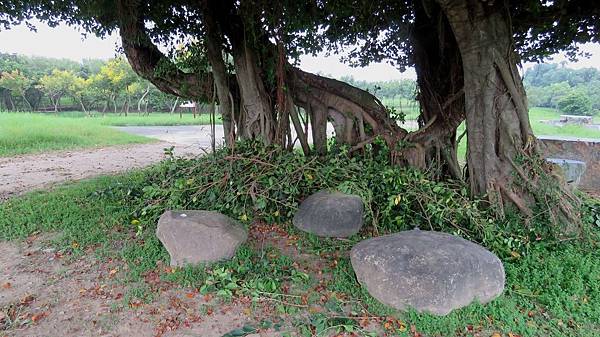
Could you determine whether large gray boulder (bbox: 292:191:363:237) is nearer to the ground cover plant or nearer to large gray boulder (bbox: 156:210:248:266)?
the ground cover plant

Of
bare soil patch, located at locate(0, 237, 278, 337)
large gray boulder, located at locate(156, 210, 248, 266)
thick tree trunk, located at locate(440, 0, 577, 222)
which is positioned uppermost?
thick tree trunk, located at locate(440, 0, 577, 222)

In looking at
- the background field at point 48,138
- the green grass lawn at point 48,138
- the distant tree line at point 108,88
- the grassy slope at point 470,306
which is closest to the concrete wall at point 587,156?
the grassy slope at point 470,306

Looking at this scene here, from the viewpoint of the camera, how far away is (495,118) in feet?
13.0

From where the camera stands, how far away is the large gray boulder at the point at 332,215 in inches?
155

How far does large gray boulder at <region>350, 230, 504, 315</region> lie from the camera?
8.35ft

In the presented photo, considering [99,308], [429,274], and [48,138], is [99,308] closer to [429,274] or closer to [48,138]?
[429,274]

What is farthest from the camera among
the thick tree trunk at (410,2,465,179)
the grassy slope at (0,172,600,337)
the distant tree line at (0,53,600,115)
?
the distant tree line at (0,53,600,115)

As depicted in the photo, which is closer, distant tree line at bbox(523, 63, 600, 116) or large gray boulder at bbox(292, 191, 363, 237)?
large gray boulder at bbox(292, 191, 363, 237)

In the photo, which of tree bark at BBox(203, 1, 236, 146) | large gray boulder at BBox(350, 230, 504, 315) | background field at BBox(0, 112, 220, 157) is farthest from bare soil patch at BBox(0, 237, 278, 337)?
background field at BBox(0, 112, 220, 157)

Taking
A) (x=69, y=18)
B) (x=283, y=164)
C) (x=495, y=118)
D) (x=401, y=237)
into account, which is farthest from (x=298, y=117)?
(x=69, y=18)

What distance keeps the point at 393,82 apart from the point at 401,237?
3.99 meters

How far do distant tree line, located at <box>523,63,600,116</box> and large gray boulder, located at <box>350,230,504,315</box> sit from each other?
23121 mm

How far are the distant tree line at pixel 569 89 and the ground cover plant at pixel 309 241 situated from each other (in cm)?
2197

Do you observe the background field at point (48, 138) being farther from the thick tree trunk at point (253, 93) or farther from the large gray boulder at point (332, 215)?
the large gray boulder at point (332, 215)
